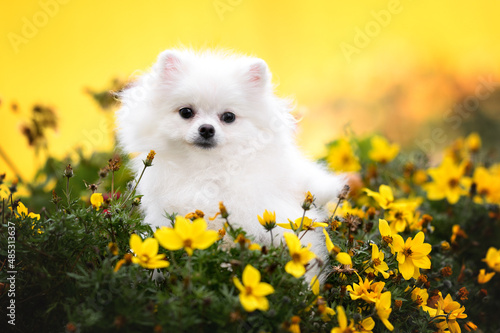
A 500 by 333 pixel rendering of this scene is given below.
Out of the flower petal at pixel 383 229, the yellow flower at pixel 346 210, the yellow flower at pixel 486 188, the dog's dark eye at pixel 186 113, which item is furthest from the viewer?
the yellow flower at pixel 486 188

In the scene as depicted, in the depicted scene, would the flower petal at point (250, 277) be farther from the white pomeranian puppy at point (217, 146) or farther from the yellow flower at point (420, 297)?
the yellow flower at point (420, 297)

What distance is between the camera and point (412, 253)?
1.96 meters

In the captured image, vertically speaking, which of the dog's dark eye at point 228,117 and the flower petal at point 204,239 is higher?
the dog's dark eye at point 228,117

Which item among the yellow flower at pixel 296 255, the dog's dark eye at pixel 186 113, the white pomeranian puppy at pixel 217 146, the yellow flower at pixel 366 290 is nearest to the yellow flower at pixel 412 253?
the yellow flower at pixel 366 290

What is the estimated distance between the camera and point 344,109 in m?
6.81

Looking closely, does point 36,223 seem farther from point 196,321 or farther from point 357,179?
point 357,179

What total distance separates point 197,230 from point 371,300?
29.8 inches

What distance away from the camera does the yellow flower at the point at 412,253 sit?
6.37 ft

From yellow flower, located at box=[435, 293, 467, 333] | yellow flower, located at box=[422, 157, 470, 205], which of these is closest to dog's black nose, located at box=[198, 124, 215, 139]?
yellow flower, located at box=[435, 293, 467, 333]

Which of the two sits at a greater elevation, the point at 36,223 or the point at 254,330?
the point at 36,223

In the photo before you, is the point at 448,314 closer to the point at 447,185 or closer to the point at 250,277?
the point at 250,277

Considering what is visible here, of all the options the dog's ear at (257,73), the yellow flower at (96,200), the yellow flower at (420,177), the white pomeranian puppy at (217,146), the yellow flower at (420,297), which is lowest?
the yellow flower at (420,297)

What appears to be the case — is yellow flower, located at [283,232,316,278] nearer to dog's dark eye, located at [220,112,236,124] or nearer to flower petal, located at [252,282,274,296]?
flower petal, located at [252,282,274,296]

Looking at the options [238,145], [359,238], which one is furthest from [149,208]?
[359,238]
